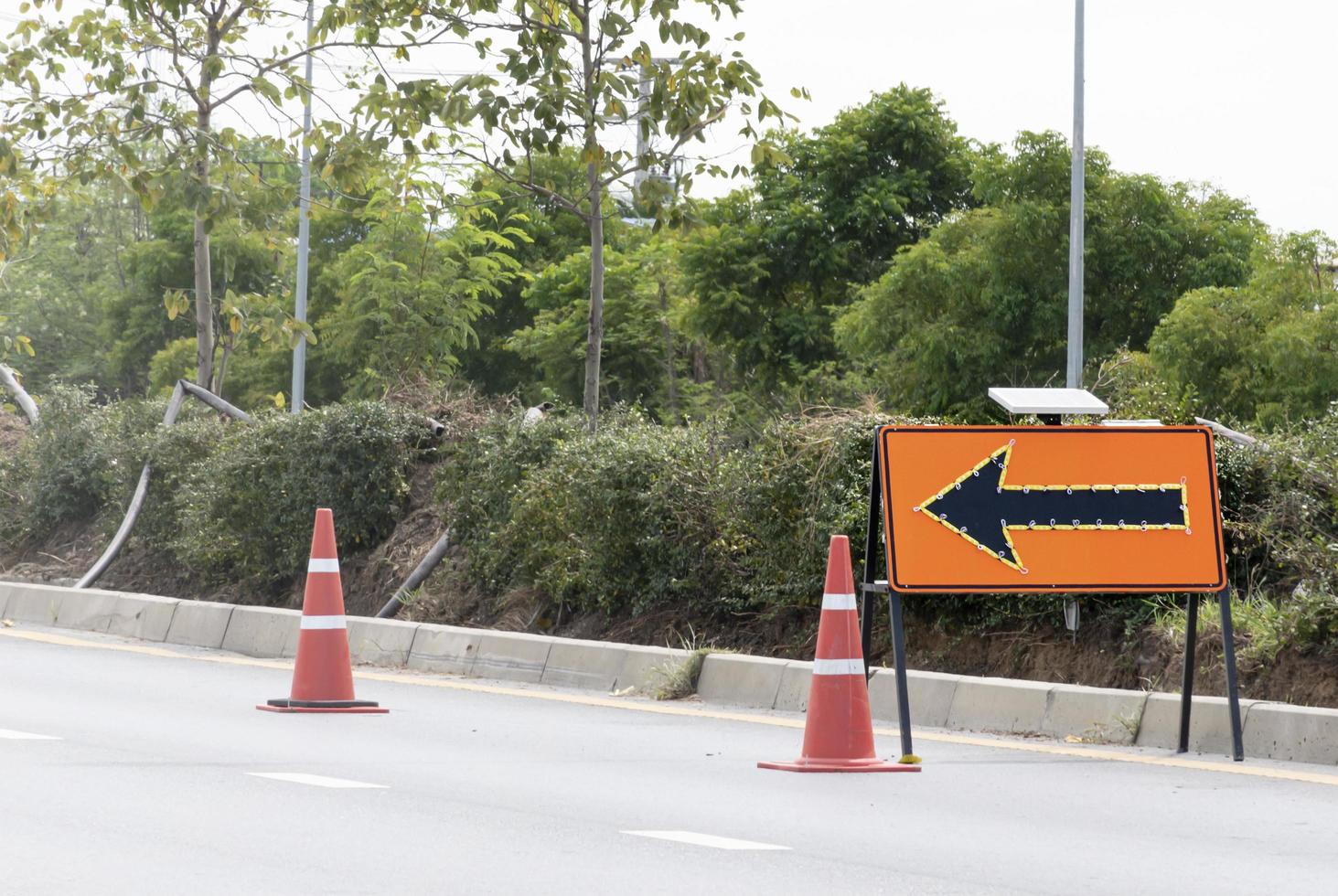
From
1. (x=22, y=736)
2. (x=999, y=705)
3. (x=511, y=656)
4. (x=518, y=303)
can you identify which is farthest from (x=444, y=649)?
(x=518, y=303)

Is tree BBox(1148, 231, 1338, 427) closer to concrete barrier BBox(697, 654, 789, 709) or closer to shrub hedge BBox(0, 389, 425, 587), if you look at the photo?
shrub hedge BBox(0, 389, 425, 587)

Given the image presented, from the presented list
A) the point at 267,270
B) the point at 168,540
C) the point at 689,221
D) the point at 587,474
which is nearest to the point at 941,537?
the point at 587,474

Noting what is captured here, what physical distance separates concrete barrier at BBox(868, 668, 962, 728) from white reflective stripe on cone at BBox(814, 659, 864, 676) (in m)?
1.97

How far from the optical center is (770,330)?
4475 centimetres

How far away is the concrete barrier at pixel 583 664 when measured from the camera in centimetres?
1188

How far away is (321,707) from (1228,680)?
179 inches

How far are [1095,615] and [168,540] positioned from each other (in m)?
9.23

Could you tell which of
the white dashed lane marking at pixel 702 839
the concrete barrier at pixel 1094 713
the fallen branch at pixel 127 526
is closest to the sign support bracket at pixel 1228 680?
the concrete barrier at pixel 1094 713

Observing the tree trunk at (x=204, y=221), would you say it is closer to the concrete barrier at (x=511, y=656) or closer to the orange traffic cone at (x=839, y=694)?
the concrete barrier at (x=511, y=656)

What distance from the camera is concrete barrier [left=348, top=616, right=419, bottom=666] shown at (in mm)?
13250

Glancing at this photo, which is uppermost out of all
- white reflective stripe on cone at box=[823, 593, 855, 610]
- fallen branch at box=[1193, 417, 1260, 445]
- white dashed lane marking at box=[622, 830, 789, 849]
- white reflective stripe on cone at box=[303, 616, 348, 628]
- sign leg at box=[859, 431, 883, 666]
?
fallen branch at box=[1193, 417, 1260, 445]

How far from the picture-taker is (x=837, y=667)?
819cm

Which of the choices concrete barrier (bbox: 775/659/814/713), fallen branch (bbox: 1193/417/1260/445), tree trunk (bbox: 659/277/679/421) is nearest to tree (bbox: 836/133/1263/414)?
tree trunk (bbox: 659/277/679/421)

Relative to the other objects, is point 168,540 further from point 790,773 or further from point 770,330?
point 770,330
